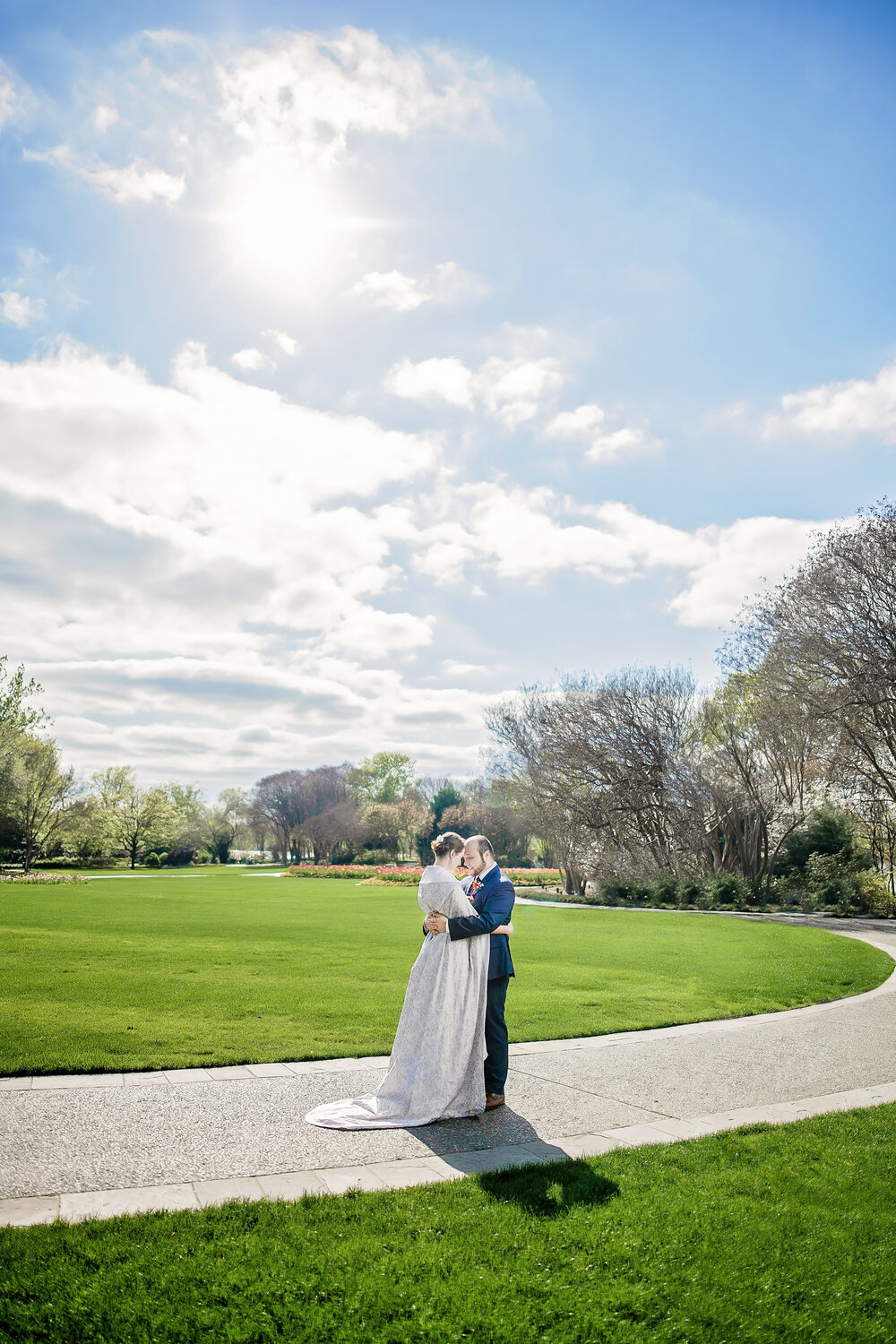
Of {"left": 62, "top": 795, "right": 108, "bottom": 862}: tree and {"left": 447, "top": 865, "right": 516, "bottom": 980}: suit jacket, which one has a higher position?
{"left": 447, "top": 865, "right": 516, "bottom": 980}: suit jacket

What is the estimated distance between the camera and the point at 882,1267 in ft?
11.8

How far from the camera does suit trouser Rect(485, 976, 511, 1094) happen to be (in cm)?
588

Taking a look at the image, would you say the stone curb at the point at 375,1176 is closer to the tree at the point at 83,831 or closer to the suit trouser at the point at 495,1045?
the suit trouser at the point at 495,1045

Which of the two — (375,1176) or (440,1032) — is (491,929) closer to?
(440,1032)

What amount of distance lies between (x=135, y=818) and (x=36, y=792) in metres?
20.8

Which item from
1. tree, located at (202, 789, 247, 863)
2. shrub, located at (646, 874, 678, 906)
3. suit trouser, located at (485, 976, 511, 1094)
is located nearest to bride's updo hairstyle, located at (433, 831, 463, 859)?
suit trouser, located at (485, 976, 511, 1094)

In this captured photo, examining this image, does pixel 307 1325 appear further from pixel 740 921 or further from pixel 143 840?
pixel 143 840

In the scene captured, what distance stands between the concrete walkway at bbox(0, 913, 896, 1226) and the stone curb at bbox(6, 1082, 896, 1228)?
0.5 inches

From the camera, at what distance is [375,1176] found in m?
4.46

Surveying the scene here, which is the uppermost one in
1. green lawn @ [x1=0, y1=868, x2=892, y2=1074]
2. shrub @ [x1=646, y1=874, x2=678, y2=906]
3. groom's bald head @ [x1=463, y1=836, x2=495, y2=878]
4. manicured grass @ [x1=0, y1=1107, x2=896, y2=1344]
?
groom's bald head @ [x1=463, y1=836, x2=495, y2=878]

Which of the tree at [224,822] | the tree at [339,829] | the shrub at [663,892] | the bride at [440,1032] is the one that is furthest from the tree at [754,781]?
the tree at [224,822]

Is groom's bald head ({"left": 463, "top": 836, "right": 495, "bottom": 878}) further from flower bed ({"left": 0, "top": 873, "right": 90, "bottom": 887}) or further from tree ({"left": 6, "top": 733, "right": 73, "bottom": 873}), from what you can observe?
tree ({"left": 6, "top": 733, "right": 73, "bottom": 873})

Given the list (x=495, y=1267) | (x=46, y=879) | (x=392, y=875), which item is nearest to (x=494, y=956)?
(x=495, y=1267)

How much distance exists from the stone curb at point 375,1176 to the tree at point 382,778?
81473 mm
